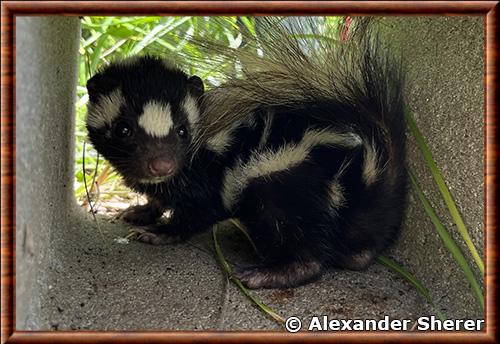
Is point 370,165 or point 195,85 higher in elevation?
point 195,85

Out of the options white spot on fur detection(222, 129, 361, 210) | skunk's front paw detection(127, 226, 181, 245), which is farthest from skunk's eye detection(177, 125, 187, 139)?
skunk's front paw detection(127, 226, 181, 245)

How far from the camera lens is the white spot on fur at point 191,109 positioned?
2699mm

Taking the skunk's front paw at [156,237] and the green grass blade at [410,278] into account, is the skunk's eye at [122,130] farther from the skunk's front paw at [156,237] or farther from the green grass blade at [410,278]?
the green grass blade at [410,278]

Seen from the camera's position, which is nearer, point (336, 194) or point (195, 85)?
point (336, 194)

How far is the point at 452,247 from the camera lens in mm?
2160

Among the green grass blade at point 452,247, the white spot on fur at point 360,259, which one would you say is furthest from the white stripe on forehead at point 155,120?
the green grass blade at point 452,247

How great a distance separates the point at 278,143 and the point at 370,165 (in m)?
0.40

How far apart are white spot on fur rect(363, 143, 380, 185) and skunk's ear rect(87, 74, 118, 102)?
116 cm

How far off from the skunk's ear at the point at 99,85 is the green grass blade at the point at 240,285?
0.83 meters

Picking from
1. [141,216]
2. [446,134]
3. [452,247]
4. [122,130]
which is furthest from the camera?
[141,216]

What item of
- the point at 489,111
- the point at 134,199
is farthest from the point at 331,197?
the point at 134,199

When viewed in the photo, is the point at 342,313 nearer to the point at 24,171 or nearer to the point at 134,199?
the point at 24,171

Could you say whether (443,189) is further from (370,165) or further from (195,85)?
(195,85)

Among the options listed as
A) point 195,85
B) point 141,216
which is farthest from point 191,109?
point 141,216
